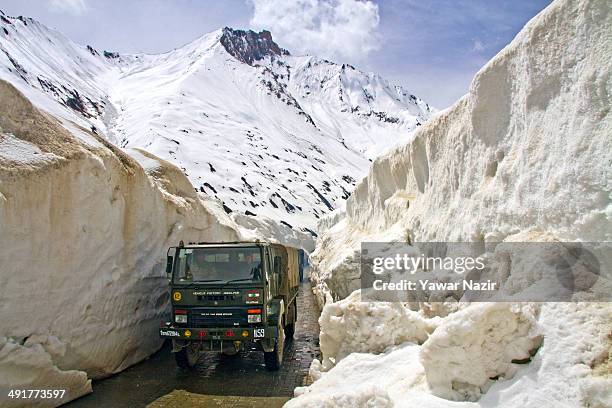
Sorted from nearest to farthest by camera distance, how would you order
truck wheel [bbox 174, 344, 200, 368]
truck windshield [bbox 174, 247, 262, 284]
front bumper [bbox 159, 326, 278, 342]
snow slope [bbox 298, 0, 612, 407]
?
snow slope [bbox 298, 0, 612, 407], front bumper [bbox 159, 326, 278, 342], truck windshield [bbox 174, 247, 262, 284], truck wheel [bbox 174, 344, 200, 368]

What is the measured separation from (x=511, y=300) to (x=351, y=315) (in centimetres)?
303

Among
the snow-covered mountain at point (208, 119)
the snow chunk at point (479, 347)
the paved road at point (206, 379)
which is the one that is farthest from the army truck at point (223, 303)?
the snow-covered mountain at point (208, 119)

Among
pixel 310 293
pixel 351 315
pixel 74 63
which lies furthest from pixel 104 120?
pixel 351 315

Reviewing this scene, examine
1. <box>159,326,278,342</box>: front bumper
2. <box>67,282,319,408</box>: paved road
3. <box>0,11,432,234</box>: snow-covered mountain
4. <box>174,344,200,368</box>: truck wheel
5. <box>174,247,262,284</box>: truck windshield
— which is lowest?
<box>67,282,319,408</box>: paved road

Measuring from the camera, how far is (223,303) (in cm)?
954

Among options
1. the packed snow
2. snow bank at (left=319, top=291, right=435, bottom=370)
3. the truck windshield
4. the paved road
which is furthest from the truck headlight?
the packed snow

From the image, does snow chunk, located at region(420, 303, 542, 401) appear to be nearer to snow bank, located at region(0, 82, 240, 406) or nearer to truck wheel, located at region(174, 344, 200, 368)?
truck wheel, located at region(174, 344, 200, 368)

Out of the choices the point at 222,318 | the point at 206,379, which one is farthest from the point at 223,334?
the point at 206,379

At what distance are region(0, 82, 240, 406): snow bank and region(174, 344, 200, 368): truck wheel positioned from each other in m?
1.26

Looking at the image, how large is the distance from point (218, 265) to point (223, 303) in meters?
0.82

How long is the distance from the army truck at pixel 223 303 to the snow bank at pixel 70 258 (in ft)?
4.64

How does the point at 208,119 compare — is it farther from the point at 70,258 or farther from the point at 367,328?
the point at 367,328

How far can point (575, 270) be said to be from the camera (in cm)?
592

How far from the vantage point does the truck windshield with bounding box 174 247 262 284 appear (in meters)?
9.78
